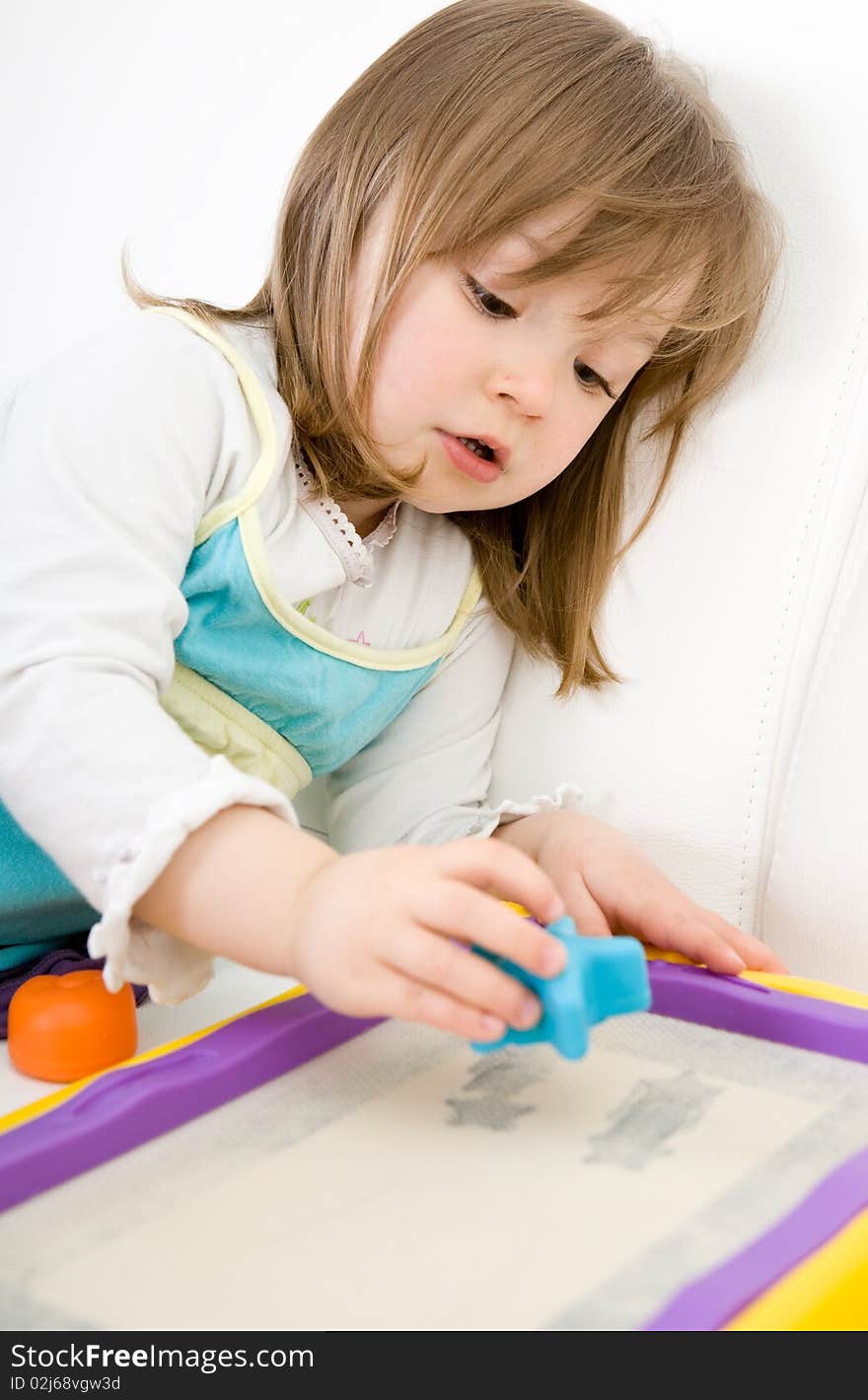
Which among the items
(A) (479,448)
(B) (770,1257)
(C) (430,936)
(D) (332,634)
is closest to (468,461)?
(A) (479,448)

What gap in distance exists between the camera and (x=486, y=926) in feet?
1.38

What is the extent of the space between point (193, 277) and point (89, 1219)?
0.73 m

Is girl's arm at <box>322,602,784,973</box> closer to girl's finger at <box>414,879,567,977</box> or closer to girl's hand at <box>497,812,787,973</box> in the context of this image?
girl's hand at <box>497,812,787,973</box>

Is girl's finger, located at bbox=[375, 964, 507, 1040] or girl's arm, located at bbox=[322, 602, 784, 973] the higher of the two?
girl's finger, located at bbox=[375, 964, 507, 1040]

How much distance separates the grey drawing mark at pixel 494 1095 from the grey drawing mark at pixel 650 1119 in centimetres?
3

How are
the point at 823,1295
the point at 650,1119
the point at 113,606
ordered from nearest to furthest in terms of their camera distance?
1. the point at 823,1295
2. the point at 650,1119
3. the point at 113,606

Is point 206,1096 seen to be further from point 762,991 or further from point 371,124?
point 371,124

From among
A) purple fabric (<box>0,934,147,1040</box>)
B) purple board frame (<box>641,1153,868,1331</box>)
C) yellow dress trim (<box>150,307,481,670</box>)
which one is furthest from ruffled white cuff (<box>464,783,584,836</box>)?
purple board frame (<box>641,1153,868,1331</box>)

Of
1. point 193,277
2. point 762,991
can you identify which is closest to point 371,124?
point 193,277

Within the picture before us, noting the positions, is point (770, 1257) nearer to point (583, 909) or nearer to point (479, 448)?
point (583, 909)

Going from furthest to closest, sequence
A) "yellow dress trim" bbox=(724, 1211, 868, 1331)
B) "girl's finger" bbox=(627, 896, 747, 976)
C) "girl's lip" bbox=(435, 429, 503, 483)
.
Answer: "girl's lip" bbox=(435, 429, 503, 483) → "girl's finger" bbox=(627, 896, 747, 976) → "yellow dress trim" bbox=(724, 1211, 868, 1331)

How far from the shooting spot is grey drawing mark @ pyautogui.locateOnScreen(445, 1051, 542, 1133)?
45 cm

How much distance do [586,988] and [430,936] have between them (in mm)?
50

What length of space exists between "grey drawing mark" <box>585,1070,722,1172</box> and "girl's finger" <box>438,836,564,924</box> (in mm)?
76
